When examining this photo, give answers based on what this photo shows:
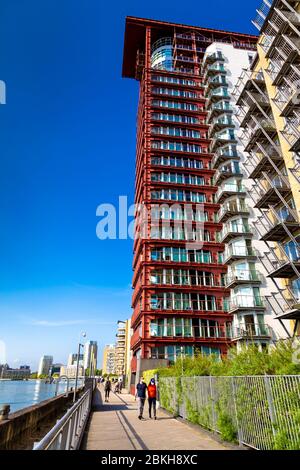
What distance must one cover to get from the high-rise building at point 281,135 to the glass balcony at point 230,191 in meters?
10.3

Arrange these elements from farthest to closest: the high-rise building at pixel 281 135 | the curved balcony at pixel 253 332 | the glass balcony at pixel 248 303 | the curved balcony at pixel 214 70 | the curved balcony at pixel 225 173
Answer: the curved balcony at pixel 214 70 < the curved balcony at pixel 225 173 < the glass balcony at pixel 248 303 < the curved balcony at pixel 253 332 < the high-rise building at pixel 281 135

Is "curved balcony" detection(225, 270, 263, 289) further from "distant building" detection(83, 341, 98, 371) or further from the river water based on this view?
"distant building" detection(83, 341, 98, 371)

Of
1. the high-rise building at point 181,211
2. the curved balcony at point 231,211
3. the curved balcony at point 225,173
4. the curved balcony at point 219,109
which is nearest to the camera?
the high-rise building at point 181,211

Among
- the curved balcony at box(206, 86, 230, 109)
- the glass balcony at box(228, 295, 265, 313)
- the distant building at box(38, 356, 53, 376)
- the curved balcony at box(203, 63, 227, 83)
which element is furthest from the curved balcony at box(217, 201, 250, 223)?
the distant building at box(38, 356, 53, 376)

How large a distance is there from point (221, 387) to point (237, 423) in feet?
3.94

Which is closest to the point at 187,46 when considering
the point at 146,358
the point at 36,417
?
the point at 146,358

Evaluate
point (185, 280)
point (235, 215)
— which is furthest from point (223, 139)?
point (185, 280)

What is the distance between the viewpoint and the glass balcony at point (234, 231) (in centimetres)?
3588

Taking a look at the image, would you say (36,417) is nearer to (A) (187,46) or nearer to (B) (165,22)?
(A) (187,46)

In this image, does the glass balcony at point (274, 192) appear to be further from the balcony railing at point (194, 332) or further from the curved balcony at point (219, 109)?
the curved balcony at point (219, 109)

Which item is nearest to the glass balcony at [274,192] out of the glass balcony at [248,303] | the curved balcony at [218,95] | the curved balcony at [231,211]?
the curved balcony at [231,211]

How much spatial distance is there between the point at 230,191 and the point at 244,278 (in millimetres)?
11362

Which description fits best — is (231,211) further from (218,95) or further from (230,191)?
(218,95)

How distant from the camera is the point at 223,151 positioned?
1662 inches
